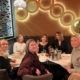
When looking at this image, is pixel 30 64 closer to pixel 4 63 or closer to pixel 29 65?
pixel 29 65

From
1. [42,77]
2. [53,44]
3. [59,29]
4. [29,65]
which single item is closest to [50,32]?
[59,29]

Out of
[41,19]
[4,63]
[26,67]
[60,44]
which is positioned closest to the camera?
[26,67]

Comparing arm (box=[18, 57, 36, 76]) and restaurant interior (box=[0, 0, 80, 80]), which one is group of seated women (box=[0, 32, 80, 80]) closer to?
arm (box=[18, 57, 36, 76])

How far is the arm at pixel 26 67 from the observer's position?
97.1 inches

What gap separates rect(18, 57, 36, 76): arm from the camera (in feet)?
8.10

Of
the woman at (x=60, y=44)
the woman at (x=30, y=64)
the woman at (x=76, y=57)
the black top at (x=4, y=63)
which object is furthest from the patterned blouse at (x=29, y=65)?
the woman at (x=60, y=44)

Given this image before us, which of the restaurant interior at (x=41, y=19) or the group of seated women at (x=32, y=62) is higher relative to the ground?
the restaurant interior at (x=41, y=19)

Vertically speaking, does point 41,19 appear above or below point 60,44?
above

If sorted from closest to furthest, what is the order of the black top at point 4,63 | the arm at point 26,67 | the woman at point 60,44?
the arm at point 26,67
the black top at point 4,63
the woman at point 60,44

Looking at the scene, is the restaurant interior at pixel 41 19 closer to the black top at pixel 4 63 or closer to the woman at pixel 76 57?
the woman at pixel 76 57

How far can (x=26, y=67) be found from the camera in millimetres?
2553

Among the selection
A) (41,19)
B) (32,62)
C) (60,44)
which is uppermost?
(41,19)

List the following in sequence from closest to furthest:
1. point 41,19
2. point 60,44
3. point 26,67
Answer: point 26,67 → point 60,44 → point 41,19

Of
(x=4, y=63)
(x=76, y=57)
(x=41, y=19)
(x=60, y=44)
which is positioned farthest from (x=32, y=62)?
(x=41, y=19)
